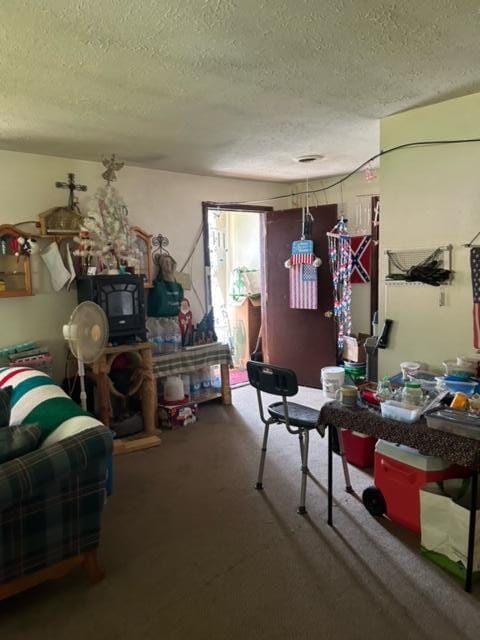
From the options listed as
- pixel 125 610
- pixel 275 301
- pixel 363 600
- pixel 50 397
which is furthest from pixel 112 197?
pixel 363 600

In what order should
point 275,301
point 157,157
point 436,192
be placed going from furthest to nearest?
point 275,301 → point 157,157 → point 436,192

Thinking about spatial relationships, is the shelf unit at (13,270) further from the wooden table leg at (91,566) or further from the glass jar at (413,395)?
the glass jar at (413,395)

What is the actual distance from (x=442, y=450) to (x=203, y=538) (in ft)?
4.14

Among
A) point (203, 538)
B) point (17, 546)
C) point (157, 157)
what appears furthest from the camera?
point (157, 157)

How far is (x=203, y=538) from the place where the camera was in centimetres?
233

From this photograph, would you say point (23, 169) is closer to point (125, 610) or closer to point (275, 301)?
point (275, 301)

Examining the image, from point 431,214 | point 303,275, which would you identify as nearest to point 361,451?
point 431,214

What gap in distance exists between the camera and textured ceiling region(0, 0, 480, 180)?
5.41 ft

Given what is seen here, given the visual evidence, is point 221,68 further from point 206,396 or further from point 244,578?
point 206,396

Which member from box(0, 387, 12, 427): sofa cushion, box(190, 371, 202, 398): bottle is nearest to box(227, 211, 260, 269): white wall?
box(190, 371, 202, 398): bottle

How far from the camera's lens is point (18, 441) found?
6.33 ft

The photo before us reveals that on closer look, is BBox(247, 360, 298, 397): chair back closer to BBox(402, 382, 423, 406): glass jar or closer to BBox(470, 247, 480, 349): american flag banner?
BBox(402, 382, 423, 406): glass jar

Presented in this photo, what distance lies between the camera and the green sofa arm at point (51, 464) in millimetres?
1702

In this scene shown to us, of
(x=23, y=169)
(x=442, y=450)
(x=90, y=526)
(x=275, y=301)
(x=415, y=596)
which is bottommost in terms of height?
(x=415, y=596)
